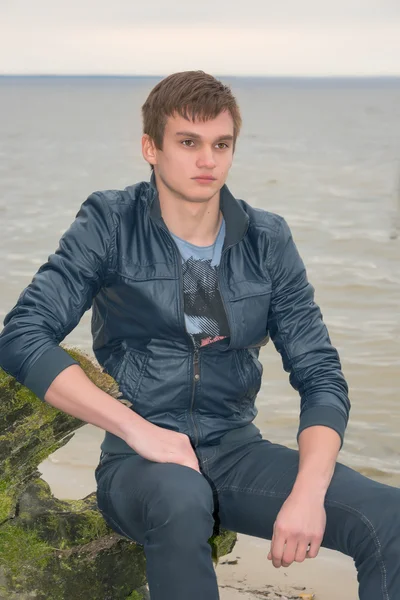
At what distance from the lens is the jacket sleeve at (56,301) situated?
3.84 metres

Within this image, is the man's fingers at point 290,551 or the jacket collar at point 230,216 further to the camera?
the jacket collar at point 230,216

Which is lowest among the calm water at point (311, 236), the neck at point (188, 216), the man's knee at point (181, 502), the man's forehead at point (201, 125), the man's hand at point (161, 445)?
the calm water at point (311, 236)

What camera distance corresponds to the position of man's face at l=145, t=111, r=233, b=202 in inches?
164

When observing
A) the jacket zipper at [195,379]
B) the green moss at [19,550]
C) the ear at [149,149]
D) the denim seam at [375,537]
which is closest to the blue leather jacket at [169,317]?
the jacket zipper at [195,379]

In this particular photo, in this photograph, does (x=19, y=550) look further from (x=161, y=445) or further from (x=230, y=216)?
(x=230, y=216)

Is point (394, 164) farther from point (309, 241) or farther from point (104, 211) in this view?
point (104, 211)

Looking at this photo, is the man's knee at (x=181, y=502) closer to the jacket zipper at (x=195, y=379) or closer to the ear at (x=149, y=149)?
the jacket zipper at (x=195, y=379)

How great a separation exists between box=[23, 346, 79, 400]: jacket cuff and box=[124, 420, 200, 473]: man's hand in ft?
1.19

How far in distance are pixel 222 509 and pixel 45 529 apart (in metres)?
0.73

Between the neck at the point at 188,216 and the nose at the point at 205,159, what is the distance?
0.17 meters

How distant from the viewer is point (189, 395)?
408 cm

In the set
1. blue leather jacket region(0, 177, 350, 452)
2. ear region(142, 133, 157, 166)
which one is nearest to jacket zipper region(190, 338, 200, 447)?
blue leather jacket region(0, 177, 350, 452)

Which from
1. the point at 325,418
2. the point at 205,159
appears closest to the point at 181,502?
the point at 325,418

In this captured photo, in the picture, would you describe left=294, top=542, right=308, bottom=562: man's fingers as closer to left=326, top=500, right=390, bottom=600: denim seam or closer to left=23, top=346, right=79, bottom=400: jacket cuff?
left=326, top=500, right=390, bottom=600: denim seam
